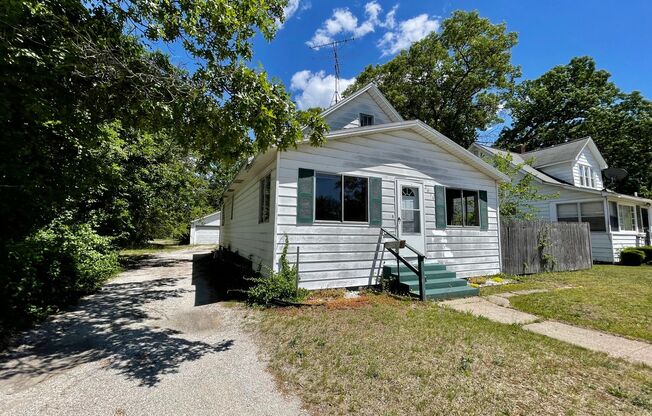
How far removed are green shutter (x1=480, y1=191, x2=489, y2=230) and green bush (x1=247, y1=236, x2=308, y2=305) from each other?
6394 mm

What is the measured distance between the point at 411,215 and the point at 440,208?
102 centimetres

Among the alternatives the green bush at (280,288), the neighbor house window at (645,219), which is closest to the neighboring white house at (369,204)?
the green bush at (280,288)

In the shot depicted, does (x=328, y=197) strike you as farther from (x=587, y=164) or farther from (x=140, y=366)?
(x=587, y=164)

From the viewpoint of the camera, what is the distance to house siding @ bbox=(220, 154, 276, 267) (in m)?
6.93

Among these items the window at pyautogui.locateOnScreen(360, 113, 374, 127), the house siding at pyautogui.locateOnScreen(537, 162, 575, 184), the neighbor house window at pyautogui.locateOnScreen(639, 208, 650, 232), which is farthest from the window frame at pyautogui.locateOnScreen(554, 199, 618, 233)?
the window at pyautogui.locateOnScreen(360, 113, 374, 127)

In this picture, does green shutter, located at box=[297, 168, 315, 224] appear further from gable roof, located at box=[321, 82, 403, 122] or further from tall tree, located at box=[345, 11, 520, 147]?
tall tree, located at box=[345, 11, 520, 147]

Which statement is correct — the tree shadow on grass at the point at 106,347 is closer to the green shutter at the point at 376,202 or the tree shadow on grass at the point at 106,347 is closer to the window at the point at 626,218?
the green shutter at the point at 376,202

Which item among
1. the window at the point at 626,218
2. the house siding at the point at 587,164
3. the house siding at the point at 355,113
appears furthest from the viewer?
the house siding at the point at 587,164

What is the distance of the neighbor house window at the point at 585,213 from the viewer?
1492cm

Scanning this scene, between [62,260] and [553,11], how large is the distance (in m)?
17.1

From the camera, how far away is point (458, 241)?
29.3ft

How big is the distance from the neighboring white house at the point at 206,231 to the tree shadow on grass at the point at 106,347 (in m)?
25.5

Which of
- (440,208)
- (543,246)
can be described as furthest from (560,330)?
(543,246)

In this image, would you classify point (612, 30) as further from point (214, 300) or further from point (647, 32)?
point (214, 300)
